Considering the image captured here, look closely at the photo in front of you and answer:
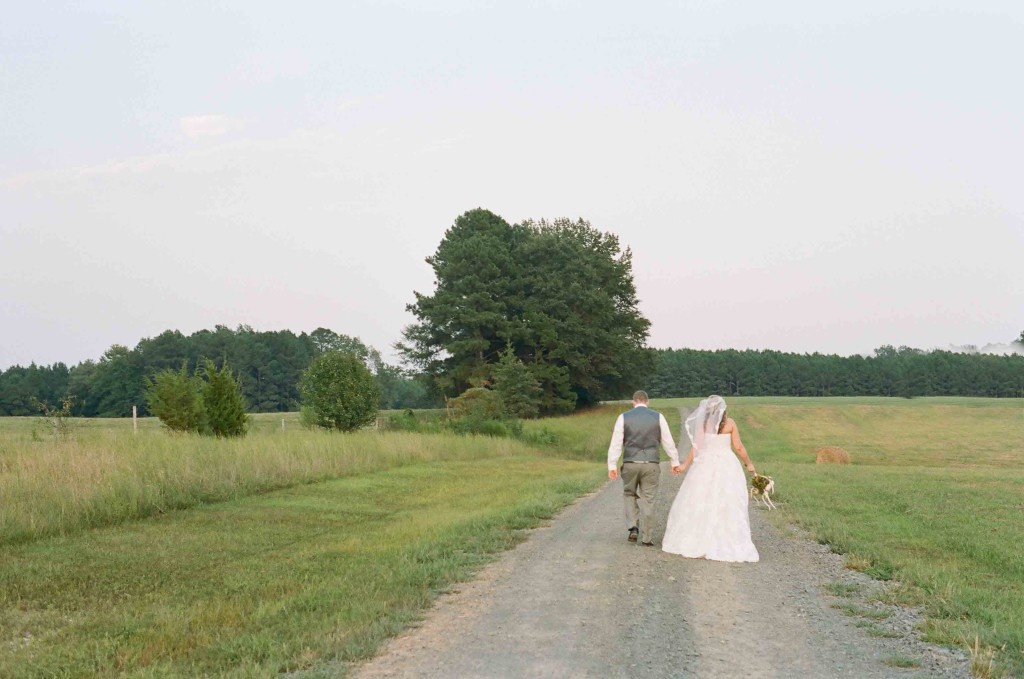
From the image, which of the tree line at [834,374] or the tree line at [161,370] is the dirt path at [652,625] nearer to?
the tree line at [161,370]

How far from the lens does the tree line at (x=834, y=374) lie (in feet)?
397

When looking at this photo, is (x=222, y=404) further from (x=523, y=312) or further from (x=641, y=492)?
(x=523, y=312)

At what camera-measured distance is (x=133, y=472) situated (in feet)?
55.0

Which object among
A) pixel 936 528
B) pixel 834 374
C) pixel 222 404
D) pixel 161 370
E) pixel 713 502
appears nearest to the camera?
pixel 713 502

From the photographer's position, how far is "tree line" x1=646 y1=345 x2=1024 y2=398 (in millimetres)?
121000

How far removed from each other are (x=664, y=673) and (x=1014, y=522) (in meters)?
13.0

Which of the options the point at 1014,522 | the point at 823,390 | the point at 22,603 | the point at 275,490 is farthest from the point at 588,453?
the point at 823,390

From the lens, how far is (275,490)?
2119cm

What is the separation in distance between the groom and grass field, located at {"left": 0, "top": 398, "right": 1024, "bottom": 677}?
1829mm

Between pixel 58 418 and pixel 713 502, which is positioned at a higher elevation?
pixel 58 418

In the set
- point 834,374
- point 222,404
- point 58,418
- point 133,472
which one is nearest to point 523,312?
point 222,404

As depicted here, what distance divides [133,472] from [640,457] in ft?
33.5

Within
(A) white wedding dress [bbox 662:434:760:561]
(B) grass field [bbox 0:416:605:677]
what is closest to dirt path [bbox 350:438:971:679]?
(A) white wedding dress [bbox 662:434:760:561]

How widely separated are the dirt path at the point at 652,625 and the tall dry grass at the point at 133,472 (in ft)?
26.8
